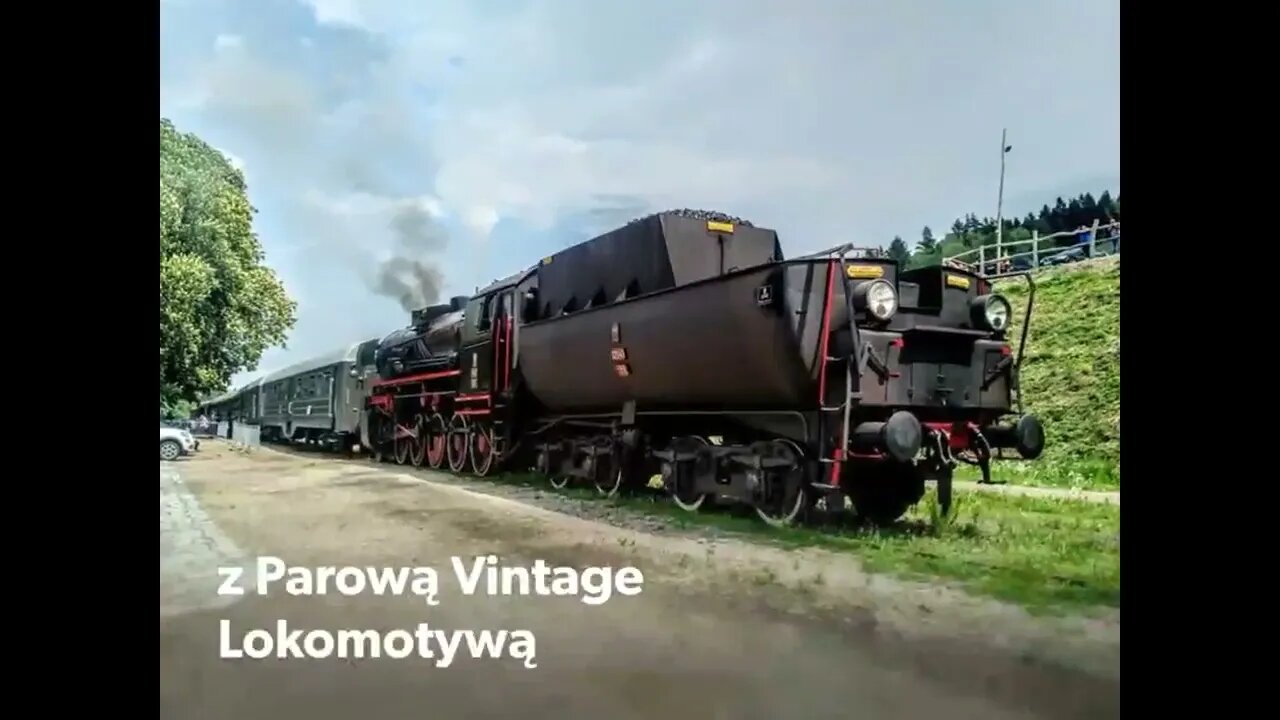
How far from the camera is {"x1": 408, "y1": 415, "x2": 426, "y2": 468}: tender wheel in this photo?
7.22 metres

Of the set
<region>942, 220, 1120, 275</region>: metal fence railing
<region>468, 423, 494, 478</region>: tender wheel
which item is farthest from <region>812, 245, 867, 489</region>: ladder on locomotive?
<region>468, 423, 494, 478</region>: tender wheel

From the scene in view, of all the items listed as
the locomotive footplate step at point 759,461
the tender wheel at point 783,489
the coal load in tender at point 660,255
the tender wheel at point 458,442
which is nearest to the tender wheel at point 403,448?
the tender wheel at point 458,442

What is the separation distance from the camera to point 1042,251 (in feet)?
10.9

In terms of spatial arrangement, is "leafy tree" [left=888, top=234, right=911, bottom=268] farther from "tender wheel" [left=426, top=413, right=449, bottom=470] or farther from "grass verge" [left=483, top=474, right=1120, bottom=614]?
"tender wheel" [left=426, top=413, right=449, bottom=470]

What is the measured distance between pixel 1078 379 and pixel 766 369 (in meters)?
1.16

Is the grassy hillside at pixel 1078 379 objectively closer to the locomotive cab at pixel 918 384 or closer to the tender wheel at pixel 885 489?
the locomotive cab at pixel 918 384

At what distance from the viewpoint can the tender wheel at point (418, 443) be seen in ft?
23.7

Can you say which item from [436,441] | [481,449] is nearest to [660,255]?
[481,449]

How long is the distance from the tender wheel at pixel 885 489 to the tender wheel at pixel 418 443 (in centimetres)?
455

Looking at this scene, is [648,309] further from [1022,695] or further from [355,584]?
[1022,695]

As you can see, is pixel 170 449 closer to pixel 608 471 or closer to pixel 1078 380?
pixel 608 471

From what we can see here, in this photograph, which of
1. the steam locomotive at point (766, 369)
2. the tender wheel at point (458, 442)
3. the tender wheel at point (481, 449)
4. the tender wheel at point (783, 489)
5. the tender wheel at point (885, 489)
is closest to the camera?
the tender wheel at point (885, 489)
